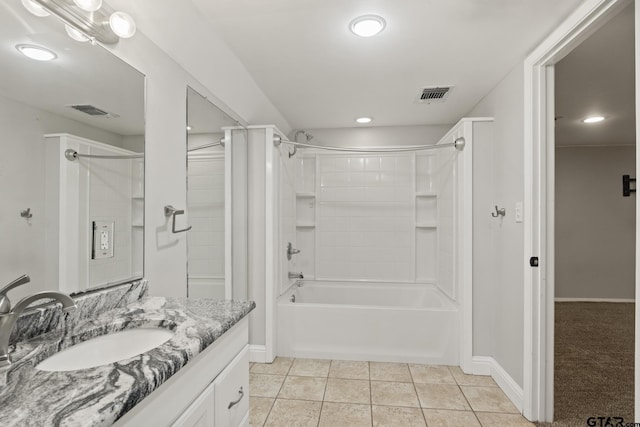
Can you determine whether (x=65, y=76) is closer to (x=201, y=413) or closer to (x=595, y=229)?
(x=201, y=413)

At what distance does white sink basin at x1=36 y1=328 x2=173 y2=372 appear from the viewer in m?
0.97

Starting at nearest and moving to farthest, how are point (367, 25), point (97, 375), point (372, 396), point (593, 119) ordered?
point (97, 375)
point (367, 25)
point (372, 396)
point (593, 119)

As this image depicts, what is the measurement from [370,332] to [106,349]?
209 cm

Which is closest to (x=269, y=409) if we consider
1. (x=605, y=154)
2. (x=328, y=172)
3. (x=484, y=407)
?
(x=484, y=407)

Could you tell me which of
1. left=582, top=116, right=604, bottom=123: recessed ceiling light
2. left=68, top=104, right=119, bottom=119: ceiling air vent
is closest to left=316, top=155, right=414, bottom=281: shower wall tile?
left=582, top=116, right=604, bottom=123: recessed ceiling light

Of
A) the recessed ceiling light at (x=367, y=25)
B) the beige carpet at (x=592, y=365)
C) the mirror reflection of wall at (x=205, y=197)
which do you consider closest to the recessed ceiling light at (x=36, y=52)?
the mirror reflection of wall at (x=205, y=197)

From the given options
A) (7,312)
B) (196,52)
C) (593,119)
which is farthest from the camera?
(593,119)

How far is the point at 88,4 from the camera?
113cm

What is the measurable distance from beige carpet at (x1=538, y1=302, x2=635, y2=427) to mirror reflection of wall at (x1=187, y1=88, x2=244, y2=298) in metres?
2.27

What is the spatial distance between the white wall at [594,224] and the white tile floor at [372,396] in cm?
350

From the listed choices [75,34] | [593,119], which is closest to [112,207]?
[75,34]

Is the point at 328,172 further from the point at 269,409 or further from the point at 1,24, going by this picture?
the point at 1,24

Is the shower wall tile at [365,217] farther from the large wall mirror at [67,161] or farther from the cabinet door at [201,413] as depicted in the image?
the cabinet door at [201,413]

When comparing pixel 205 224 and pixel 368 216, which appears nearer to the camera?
pixel 205 224
